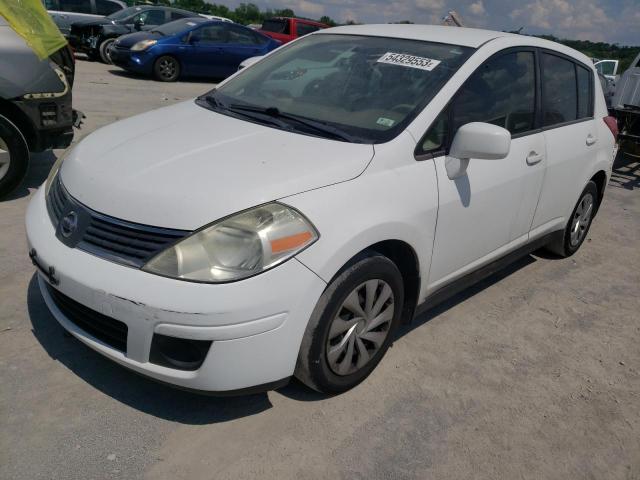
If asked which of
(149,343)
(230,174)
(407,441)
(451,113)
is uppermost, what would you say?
(451,113)

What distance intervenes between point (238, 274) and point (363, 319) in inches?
30.6

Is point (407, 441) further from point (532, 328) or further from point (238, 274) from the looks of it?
point (532, 328)

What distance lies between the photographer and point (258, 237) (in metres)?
2.25

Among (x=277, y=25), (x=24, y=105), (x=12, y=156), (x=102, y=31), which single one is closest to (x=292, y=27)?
(x=277, y=25)

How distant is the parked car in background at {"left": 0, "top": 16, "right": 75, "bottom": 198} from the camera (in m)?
4.47

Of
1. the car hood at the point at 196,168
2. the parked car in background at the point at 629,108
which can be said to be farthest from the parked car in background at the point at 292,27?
the car hood at the point at 196,168

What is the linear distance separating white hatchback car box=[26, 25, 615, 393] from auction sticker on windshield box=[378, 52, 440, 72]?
0.01 m

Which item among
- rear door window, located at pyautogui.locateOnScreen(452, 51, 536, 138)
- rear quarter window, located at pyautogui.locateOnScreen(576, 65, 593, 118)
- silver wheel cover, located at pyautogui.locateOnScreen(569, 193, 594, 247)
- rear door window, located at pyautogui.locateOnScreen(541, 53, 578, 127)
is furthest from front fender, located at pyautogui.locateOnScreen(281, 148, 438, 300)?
silver wheel cover, located at pyautogui.locateOnScreen(569, 193, 594, 247)

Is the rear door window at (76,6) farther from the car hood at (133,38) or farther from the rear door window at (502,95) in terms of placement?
the rear door window at (502,95)

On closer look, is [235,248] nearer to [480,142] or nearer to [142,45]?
[480,142]

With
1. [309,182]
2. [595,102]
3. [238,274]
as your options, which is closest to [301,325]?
[238,274]

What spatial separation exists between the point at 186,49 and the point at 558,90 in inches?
415

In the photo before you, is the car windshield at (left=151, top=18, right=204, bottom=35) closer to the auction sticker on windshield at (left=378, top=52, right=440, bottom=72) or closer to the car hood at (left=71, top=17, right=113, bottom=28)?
the car hood at (left=71, top=17, right=113, bottom=28)

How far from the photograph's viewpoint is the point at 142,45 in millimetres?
12500
